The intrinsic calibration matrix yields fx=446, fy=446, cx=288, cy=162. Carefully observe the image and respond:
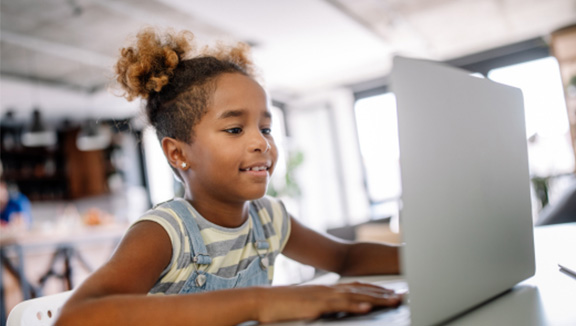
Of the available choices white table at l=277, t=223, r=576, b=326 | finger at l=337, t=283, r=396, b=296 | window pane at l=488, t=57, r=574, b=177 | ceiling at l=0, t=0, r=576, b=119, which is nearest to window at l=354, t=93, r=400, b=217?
ceiling at l=0, t=0, r=576, b=119

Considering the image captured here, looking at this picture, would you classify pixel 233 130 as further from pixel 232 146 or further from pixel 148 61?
pixel 148 61

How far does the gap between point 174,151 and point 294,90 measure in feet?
23.3

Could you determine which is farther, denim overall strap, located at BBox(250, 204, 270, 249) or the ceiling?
the ceiling

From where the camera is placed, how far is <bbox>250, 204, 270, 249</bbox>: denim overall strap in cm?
100

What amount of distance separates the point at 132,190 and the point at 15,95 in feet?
8.91

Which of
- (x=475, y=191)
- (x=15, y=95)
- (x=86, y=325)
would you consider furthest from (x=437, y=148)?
(x=15, y=95)

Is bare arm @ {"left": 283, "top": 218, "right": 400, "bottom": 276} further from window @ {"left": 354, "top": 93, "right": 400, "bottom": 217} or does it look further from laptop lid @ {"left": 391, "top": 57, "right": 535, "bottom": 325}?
window @ {"left": 354, "top": 93, "right": 400, "bottom": 217}

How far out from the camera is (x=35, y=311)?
775 millimetres

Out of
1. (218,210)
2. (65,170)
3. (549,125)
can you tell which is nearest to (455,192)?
(218,210)

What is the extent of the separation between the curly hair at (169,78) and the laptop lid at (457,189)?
575 millimetres

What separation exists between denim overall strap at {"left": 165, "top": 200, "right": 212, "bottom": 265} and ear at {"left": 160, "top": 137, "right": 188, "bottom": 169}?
0.15 metres

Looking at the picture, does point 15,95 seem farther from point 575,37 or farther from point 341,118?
point 575,37

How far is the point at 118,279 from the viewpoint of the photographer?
61 centimetres

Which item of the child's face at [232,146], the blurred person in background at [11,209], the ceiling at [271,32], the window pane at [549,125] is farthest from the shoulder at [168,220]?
the window pane at [549,125]
